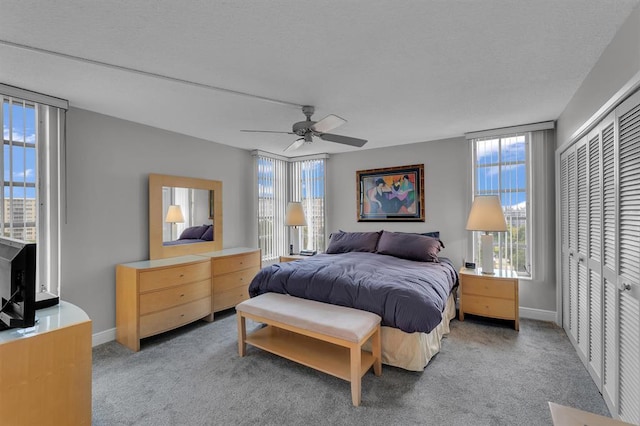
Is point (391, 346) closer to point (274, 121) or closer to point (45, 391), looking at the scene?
point (45, 391)

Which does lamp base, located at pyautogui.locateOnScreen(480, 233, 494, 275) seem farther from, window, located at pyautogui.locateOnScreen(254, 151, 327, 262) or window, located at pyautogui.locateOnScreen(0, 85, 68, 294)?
window, located at pyautogui.locateOnScreen(0, 85, 68, 294)

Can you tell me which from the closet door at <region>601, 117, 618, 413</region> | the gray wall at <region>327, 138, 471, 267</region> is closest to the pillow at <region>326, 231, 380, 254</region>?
the gray wall at <region>327, 138, 471, 267</region>

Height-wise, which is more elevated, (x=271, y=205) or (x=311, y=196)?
(x=311, y=196)

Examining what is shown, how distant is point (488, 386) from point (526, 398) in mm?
232

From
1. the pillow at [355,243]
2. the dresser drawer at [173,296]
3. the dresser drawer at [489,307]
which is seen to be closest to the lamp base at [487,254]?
the dresser drawer at [489,307]

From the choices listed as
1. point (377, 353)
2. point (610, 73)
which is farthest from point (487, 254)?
point (610, 73)

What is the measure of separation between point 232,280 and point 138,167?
1.77 m

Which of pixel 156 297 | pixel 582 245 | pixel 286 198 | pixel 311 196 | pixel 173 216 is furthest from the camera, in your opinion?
pixel 286 198

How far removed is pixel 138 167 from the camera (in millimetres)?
3285

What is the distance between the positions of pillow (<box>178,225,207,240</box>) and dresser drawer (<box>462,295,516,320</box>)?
3.49m

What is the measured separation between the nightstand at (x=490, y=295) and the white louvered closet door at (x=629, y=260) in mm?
1536

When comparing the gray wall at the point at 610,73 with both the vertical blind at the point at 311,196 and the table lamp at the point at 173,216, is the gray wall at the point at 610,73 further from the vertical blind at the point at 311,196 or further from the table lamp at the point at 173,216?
the table lamp at the point at 173,216

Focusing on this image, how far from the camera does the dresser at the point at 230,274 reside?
11.8ft

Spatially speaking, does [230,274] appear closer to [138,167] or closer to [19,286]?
[138,167]
